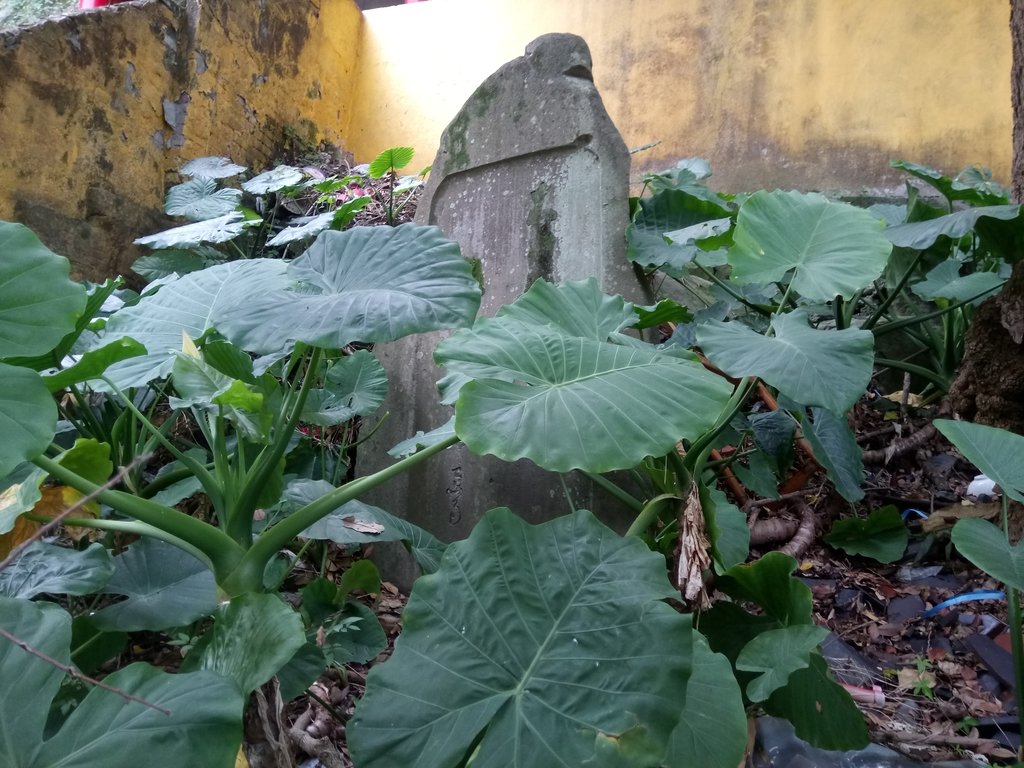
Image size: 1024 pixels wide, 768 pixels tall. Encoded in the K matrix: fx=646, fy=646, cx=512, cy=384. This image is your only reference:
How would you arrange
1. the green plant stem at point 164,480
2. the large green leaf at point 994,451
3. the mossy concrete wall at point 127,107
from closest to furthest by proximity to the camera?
the large green leaf at point 994,451 → the green plant stem at point 164,480 → the mossy concrete wall at point 127,107

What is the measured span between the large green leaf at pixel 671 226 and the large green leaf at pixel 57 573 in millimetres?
1362

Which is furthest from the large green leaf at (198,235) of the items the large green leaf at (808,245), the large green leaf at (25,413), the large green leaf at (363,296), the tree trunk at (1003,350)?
the tree trunk at (1003,350)

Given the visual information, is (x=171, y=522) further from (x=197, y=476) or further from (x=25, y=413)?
(x=25, y=413)

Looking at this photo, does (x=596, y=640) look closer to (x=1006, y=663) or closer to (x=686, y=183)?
(x=1006, y=663)

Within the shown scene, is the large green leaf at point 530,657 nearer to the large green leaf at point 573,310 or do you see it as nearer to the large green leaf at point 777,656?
the large green leaf at point 777,656

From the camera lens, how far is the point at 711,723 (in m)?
0.86

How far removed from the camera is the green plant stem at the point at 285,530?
3.48 ft

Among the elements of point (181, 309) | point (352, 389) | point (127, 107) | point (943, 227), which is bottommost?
point (352, 389)

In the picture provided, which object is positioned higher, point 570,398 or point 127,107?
point 127,107

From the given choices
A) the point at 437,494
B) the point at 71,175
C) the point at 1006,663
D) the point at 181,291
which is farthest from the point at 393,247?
the point at 71,175

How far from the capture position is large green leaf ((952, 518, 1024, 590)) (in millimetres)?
1006

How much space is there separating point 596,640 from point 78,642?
34.8 inches

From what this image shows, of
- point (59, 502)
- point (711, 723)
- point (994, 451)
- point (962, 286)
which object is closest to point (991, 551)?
point (994, 451)

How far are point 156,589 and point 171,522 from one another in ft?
0.62
